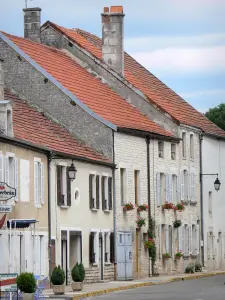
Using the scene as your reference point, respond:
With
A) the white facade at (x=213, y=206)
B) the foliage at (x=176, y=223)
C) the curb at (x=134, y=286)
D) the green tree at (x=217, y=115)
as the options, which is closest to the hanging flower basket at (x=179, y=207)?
the foliage at (x=176, y=223)

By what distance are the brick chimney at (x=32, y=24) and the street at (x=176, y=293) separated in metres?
19.6

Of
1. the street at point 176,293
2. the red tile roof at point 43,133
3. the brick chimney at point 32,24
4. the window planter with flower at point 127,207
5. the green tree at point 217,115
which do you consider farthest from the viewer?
the green tree at point 217,115

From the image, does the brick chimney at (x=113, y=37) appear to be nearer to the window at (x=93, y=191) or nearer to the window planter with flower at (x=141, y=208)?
the window planter with flower at (x=141, y=208)

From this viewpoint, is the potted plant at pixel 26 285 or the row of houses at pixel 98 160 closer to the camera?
the potted plant at pixel 26 285

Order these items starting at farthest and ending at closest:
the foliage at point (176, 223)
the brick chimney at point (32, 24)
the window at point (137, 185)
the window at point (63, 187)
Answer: the foliage at point (176, 223), the brick chimney at point (32, 24), the window at point (137, 185), the window at point (63, 187)

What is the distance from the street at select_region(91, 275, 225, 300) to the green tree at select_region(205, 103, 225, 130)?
65.7m

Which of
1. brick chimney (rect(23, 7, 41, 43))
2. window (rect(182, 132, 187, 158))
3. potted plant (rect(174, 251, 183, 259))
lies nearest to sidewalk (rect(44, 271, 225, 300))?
potted plant (rect(174, 251, 183, 259))

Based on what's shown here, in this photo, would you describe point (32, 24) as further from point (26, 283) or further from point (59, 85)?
point (26, 283)

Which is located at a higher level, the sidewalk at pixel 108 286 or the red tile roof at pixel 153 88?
the red tile roof at pixel 153 88

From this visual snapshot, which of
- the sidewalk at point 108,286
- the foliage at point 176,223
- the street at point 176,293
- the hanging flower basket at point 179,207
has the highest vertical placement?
the hanging flower basket at point 179,207

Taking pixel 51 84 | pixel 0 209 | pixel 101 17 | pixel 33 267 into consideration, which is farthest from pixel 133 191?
pixel 0 209

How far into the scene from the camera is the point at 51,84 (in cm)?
5916

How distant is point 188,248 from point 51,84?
1491 cm

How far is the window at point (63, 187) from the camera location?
51000 mm
